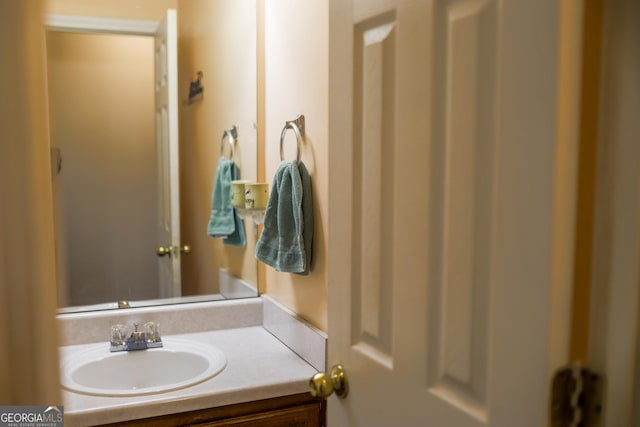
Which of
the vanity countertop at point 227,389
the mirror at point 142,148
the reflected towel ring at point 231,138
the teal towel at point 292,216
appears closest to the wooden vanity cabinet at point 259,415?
the vanity countertop at point 227,389

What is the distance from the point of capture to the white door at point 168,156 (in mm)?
2006

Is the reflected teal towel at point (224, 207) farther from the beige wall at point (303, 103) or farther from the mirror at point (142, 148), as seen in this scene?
the beige wall at point (303, 103)

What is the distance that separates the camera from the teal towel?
5.50ft

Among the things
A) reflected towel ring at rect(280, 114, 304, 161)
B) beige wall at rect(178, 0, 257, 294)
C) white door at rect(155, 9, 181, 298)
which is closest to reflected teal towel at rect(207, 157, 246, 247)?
beige wall at rect(178, 0, 257, 294)

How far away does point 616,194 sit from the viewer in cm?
63

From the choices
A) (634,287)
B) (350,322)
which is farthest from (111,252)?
(634,287)

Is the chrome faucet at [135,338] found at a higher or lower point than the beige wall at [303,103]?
lower

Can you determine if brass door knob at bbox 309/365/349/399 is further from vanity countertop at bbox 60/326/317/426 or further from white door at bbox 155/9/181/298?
white door at bbox 155/9/181/298

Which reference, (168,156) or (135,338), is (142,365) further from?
(168,156)

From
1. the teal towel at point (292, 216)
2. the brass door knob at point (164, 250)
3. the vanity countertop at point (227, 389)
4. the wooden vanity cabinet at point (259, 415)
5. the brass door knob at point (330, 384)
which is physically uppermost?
the teal towel at point (292, 216)

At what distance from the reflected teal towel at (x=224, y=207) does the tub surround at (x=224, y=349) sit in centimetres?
26

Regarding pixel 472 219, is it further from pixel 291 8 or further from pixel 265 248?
pixel 291 8

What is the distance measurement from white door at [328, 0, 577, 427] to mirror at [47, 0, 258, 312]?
3.27 ft

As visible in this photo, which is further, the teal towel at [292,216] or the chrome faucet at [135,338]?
the chrome faucet at [135,338]
